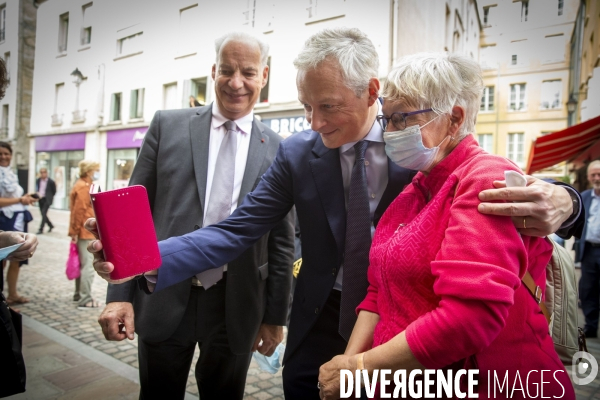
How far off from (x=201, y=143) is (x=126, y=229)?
72cm

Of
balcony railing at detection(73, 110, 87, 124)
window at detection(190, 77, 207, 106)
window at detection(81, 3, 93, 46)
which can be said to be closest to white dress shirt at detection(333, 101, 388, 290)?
window at detection(81, 3, 93, 46)

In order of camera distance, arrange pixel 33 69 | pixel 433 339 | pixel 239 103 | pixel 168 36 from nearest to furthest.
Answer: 1. pixel 433 339
2. pixel 239 103
3. pixel 33 69
4. pixel 168 36

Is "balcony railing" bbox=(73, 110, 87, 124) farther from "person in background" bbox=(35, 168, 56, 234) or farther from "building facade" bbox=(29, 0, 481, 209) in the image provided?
"person in background" bbox=(35, 168, 56, 234)

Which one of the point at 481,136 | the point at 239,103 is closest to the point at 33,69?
the point at 239,103

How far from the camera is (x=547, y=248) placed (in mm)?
1079

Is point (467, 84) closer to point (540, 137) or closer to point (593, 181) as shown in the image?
point (593, 181)

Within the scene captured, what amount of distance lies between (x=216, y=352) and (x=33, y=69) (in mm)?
2262

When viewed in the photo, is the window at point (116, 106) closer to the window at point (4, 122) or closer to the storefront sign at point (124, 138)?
the storefront sign at point (124, 138)

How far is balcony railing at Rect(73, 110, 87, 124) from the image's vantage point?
4.11 meters

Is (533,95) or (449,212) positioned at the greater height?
(533,95)

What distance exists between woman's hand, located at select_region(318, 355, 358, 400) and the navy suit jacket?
1.37 ft

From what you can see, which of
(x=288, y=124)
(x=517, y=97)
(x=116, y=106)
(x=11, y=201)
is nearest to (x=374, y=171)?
(x=11, y=201)

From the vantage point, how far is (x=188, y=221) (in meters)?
1.71

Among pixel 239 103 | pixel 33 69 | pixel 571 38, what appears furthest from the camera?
pixel 571 38
